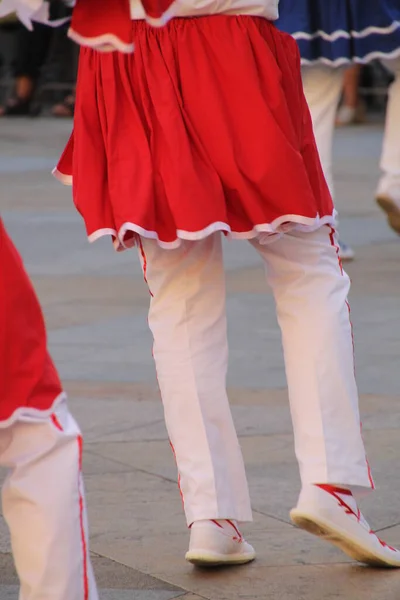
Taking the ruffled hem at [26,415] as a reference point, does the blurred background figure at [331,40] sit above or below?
below

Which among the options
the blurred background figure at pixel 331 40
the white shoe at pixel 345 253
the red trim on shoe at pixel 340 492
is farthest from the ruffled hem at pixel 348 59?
the red trim on shoe at pixel 340 492

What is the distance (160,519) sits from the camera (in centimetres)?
333

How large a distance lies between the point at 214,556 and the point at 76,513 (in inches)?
A: 32.5

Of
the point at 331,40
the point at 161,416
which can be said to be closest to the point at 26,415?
the point at 161,416

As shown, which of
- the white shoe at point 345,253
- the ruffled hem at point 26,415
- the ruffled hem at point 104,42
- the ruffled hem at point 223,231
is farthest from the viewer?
the white shoe at point 345,253

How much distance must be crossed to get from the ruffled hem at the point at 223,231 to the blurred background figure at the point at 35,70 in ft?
38.7

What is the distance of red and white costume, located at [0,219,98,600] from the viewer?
7.16 feet

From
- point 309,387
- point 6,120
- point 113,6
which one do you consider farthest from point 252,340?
point 6,120

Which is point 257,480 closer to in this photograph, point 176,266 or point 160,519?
point 160,519

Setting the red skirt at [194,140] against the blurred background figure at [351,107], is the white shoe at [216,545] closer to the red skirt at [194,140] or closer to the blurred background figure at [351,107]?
the red skirt at [194,140]

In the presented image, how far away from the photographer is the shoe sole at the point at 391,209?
6.58m

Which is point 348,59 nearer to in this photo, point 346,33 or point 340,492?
point 346,33

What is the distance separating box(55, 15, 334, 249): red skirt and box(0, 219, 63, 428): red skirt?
70 cm

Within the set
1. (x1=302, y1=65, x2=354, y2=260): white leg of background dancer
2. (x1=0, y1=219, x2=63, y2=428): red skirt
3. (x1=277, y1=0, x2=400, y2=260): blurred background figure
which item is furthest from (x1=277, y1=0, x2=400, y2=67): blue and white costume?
(x1=0, y1=219, x2=63, y2=428): red skirt
